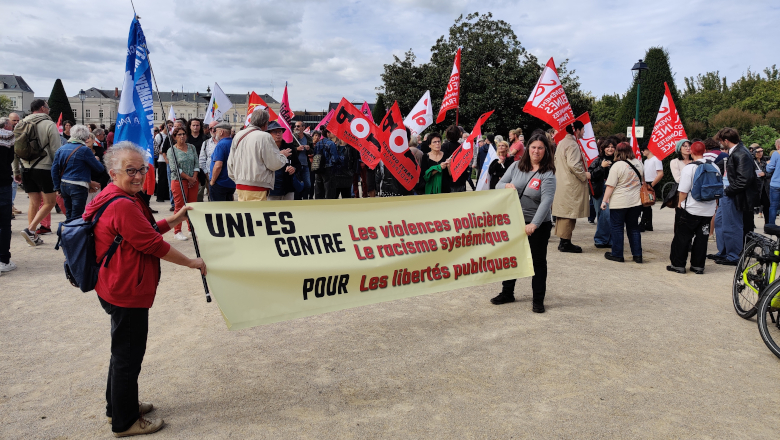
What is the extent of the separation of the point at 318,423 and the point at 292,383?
2.07ft

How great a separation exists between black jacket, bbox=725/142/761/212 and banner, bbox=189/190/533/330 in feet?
15.7

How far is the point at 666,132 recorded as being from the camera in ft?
35.3

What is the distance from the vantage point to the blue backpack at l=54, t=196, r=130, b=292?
2.88 meters

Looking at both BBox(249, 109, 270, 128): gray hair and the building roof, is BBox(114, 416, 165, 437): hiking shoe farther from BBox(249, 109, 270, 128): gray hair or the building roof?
the building roof

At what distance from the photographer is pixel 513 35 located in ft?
127

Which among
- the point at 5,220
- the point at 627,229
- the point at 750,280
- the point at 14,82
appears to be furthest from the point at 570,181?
the point at 14,82

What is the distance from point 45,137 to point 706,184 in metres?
10.0

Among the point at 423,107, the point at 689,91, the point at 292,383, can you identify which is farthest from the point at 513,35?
the point at 292,383

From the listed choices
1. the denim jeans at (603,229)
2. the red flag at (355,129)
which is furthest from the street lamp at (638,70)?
the red flag at (355,129)

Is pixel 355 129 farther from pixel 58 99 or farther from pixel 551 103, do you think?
pixel 58 99

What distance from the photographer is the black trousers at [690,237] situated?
7504 mm

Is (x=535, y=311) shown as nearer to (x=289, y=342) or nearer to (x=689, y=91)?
(x=289, y=342)

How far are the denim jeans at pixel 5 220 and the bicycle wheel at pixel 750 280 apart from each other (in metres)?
8.89

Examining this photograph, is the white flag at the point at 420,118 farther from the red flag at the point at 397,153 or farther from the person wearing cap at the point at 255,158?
the person wearing cap at the point at 255,158
